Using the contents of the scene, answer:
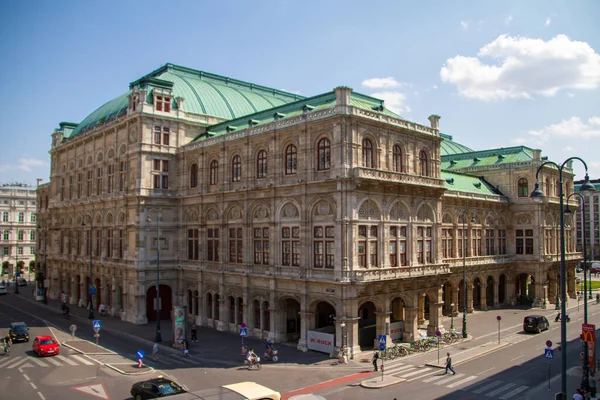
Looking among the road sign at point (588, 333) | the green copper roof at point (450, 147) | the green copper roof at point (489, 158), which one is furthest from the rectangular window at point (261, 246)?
the green copper roof at point (450, 147)

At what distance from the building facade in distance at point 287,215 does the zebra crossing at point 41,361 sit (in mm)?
14806

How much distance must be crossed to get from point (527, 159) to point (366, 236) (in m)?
41.6

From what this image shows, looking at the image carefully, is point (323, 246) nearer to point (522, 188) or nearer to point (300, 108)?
point (300, 108)

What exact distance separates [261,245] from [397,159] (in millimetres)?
15200

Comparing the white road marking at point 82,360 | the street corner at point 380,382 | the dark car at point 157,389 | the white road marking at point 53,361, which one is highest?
the dark car at point 157,389

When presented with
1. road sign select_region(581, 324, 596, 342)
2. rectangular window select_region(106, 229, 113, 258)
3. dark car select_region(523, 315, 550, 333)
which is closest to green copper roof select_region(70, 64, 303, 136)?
rectangular window select_region(106, 229, 113, 258)

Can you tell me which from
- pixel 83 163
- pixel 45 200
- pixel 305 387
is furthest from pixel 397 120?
pixel 45 200

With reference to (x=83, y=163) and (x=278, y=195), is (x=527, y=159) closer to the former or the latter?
(x=278, y=195)

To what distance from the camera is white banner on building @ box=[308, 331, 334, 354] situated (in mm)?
39938

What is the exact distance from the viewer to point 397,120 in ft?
148

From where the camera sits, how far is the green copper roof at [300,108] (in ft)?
153

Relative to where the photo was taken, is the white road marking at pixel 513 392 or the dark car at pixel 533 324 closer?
the white road marking at pixel 513 392

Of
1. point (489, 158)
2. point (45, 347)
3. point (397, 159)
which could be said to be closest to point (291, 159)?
point (397, 159)

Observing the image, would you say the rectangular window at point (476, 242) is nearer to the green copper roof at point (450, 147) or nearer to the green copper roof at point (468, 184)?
the green copper roof at point (468, 184)
